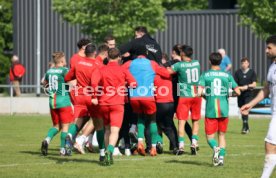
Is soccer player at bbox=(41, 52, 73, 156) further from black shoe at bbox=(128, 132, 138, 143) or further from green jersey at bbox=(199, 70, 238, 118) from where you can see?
green jersey at bbox=(199, 70, 238, 118)

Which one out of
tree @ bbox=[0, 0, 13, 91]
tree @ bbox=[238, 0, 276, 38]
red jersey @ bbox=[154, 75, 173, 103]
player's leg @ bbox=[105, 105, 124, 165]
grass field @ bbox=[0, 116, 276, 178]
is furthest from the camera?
tree @ bbox=[0, 0, 13, 91]

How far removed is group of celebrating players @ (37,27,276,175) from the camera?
17766 mm

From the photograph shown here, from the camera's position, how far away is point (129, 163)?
17953mm

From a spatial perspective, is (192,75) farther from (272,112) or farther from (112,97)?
(272,112)

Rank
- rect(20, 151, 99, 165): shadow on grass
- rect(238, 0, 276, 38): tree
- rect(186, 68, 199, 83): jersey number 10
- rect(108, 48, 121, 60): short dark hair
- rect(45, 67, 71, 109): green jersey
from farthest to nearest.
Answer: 1. rect(238, 0, 276, 38): tree
2. rect(186, 68, 199, 83): jersey number 10
3. rect(45, 67, 71, 109): green jersey
4. rect(20, 151, 99, 165): shadow on grass
5. rect(108, 48, 121, 60): short dark hair

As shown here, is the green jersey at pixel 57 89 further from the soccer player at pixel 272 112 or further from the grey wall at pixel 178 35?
the grey wall at pixel 178 35

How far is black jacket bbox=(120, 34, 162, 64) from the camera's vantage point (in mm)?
19875

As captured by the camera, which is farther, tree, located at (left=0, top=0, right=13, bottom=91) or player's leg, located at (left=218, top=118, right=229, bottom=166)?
tree, located at (left=0, top=0, right=13, bottom=91)

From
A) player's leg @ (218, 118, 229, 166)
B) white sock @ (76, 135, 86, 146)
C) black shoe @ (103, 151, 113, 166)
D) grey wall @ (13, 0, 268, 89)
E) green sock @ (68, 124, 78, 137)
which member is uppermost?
player's leg @ (218, 118, 229, 166)

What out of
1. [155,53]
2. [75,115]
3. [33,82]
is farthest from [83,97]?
[33,82]

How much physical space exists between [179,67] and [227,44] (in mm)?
28795

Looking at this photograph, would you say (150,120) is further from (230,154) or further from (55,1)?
(55,1)

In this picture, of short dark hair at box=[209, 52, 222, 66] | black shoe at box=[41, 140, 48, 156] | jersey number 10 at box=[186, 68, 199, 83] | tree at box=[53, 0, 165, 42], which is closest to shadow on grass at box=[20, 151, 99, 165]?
black shoe at box=[41, 140, 48, 156]

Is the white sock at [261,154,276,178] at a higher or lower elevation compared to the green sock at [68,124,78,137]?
higher
